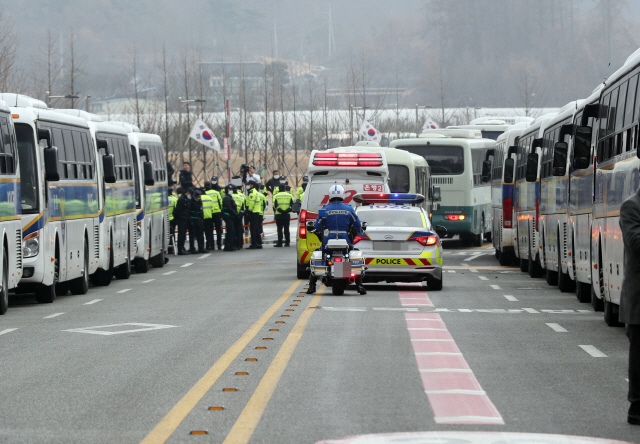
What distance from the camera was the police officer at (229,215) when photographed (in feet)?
118

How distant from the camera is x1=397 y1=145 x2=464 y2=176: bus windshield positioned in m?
38.3

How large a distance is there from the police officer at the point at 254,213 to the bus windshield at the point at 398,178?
5.86 meters

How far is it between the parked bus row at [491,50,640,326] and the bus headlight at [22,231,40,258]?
829cm

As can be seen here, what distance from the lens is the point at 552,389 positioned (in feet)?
32.0

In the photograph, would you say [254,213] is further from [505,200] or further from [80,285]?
[80,285]

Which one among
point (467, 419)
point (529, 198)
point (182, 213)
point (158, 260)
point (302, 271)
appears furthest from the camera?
point (182, 213)

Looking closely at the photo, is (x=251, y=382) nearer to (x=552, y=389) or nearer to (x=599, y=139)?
(x=552, y=389)

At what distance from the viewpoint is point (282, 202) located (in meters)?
36.8

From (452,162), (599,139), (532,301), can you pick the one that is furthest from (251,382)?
(452,162)

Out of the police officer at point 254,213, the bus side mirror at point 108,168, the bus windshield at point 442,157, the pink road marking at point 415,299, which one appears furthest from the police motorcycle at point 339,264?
the bus windshield at point 442,157

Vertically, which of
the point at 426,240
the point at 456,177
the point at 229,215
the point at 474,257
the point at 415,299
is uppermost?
the point at 456,177

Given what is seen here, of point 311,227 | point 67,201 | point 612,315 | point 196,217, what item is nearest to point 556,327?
point 612,315

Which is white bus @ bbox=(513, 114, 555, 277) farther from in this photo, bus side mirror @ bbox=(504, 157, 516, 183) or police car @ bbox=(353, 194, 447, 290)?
police car @ bbox=(353, 194, 447, 290)

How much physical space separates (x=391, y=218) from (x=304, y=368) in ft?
34.9
